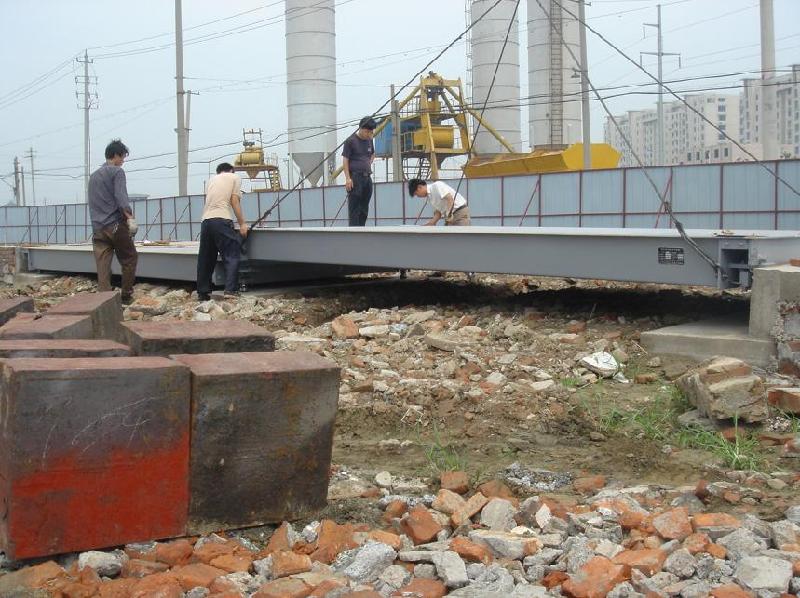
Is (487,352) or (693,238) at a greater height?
(693,238)

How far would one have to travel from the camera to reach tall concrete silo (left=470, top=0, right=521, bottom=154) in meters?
35.1

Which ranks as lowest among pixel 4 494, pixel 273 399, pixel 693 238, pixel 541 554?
pixel 541 554

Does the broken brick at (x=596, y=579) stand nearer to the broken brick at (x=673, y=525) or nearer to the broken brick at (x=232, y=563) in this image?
the broken brick at (x=673, y=525)

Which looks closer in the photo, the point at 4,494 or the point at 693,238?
the point at 4,494

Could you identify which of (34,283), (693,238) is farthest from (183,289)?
(693,238)

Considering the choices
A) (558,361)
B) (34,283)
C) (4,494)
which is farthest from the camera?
(34,283)

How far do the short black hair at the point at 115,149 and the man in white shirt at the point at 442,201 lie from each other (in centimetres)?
319

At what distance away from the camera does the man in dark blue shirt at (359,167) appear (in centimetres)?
1083

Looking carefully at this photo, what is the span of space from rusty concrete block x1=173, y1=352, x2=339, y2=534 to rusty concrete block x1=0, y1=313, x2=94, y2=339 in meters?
1.12

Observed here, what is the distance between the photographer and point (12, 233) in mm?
41625

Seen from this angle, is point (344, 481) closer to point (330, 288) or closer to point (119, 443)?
point (119, 443)

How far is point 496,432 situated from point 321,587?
2586 mm

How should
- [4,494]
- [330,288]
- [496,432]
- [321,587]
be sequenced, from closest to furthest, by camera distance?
[321,587] < [4,494] < [496,432] < [330,288]

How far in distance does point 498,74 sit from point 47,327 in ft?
109
